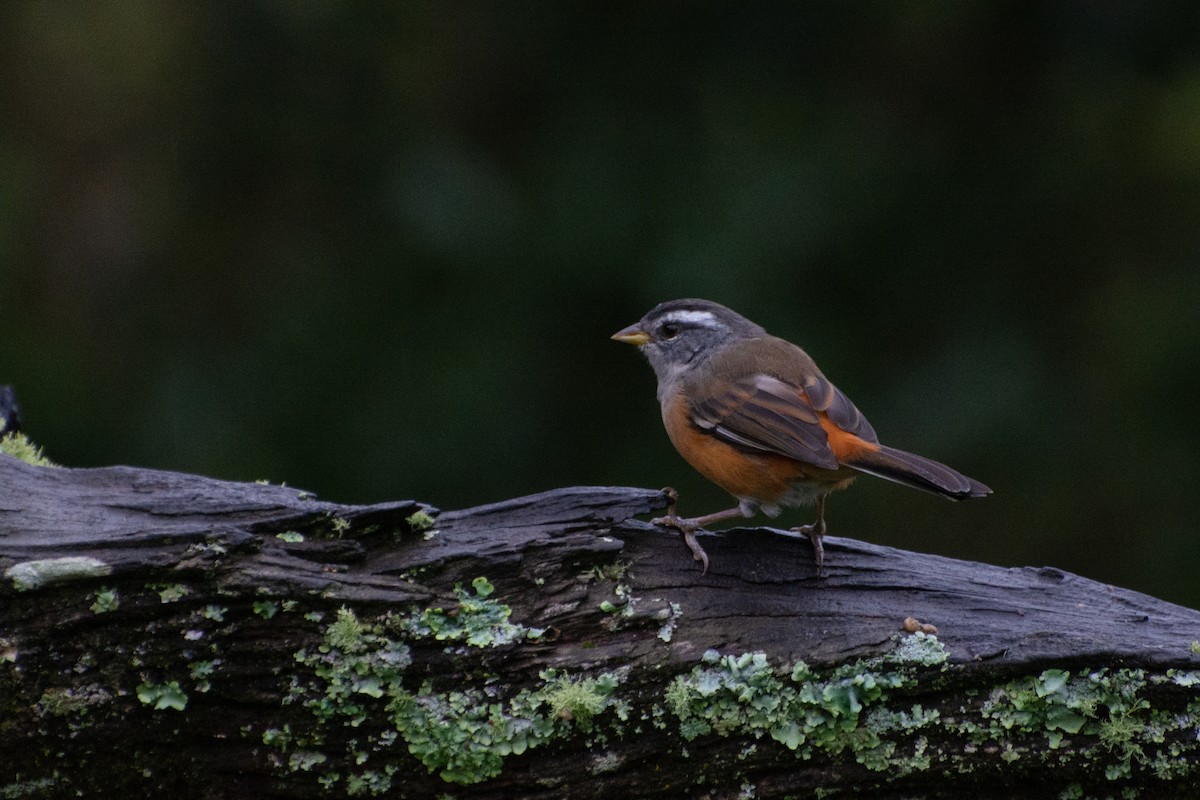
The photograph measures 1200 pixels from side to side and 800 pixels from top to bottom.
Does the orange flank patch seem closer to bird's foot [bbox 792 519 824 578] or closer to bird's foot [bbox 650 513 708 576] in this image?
bird's foot [bbox 792 519 824 578]

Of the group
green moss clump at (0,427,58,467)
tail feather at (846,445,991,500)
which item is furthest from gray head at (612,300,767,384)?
green moss clump at (0,427,58,467)

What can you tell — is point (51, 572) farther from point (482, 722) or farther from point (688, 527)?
point (688, 527)

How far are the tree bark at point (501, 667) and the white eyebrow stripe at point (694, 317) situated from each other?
1.73 m

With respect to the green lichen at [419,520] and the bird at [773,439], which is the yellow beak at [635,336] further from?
the green lichen at [419,520]

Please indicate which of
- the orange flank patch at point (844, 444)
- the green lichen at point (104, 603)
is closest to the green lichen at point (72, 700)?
the green lichen at point (104, 603)

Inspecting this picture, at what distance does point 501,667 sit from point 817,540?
115cm

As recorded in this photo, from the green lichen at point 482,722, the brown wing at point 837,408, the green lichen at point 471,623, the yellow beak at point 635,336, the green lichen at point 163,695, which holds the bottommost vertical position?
the green lichen at point 482,722

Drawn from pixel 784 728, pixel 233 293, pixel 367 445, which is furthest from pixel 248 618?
pixel 233 293

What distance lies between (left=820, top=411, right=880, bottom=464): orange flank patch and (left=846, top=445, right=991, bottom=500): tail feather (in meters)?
0.02

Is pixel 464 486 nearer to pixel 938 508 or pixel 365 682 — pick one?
pixel 938 508

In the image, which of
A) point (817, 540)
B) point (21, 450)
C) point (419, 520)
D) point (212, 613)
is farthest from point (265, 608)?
point (21, 450)

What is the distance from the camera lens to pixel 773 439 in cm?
411

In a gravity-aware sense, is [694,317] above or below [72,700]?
above

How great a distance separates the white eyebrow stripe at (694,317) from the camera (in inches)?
204
